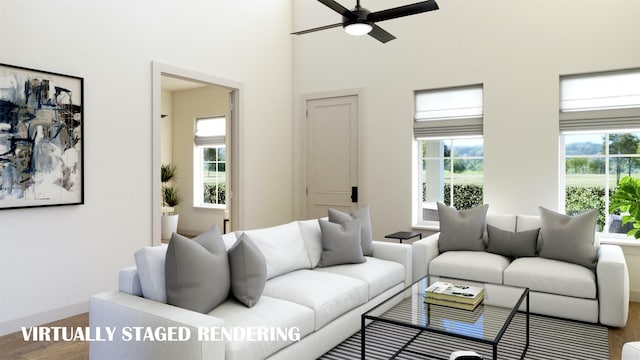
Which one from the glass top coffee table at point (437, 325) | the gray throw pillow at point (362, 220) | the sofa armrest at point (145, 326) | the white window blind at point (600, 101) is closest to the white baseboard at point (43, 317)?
the sofa armrest at point (145, 326)

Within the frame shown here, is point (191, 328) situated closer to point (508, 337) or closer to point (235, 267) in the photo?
point (235, 267)

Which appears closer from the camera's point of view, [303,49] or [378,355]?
[378,355]

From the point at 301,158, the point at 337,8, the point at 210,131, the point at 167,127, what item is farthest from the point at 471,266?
the point at 167,127

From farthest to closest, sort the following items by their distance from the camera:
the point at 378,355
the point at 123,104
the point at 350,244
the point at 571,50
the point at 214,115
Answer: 1. the point at 214,115
2. the point at 571,50
3. the point at 123,104
4. the point at 350,244
5. the point at 378,355

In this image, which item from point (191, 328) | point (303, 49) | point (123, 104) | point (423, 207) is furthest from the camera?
point (303, 49)

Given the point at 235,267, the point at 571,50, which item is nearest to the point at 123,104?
the point at 235,267

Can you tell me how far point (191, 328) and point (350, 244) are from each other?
1934 mm

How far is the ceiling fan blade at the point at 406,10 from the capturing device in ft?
9.58

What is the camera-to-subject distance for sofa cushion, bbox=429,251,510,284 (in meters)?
3.85

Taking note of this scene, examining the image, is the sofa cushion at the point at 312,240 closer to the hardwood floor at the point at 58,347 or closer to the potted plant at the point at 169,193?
the hardwood floor at the point at 58,347

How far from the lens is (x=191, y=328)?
2035 millimetres

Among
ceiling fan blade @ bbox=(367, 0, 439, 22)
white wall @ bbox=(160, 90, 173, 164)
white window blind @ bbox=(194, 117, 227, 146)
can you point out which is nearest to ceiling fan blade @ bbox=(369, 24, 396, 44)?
ceiling fan blade @ bbox=(367, 0, 439, 22)

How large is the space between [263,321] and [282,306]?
0.84 feet

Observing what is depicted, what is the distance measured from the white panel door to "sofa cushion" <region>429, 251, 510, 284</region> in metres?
1.85
